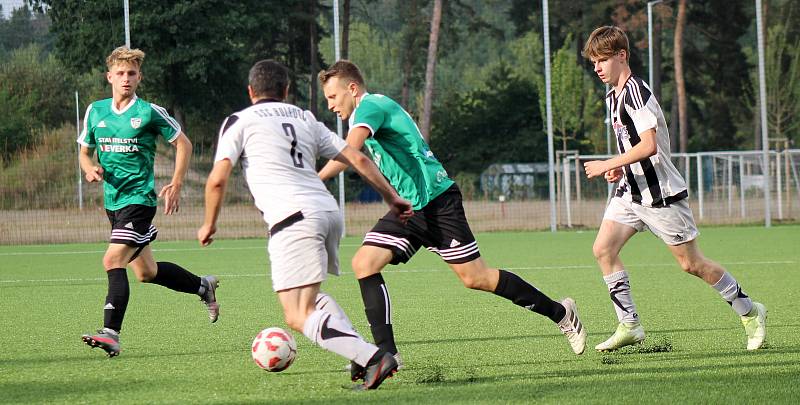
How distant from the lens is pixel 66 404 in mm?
5539

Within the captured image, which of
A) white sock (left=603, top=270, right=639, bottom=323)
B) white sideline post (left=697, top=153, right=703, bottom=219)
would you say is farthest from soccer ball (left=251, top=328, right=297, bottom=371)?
white sideline post (left=697, top=153, right=703, bottom=219)

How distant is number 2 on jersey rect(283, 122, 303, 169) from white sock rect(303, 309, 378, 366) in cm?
75

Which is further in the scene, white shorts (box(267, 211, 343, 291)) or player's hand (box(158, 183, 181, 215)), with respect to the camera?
player's hand (box(158, 183, 181, 215))

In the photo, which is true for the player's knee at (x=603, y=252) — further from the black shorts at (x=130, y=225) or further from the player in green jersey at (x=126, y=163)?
the black shorts at (x=130, y=225)

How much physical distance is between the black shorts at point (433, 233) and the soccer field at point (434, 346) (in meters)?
0.66

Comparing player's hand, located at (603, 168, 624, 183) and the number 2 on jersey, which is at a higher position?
the number 2 on jersey

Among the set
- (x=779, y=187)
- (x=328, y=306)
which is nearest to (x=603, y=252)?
(x=328, y=306)

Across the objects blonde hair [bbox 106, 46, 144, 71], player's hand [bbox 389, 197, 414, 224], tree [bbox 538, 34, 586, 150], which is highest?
tree [bbox 538, 34, 586, 150]

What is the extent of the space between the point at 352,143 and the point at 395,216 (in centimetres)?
48

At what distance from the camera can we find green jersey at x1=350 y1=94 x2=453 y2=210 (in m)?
6.53

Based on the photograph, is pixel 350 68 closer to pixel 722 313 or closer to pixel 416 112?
pixel 722 313

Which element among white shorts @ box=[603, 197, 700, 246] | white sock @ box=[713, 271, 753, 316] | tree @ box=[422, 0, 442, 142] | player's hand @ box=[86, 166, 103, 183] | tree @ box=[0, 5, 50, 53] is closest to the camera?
white shorts @ box=[603, 197, 700, 246]

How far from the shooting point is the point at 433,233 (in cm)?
661

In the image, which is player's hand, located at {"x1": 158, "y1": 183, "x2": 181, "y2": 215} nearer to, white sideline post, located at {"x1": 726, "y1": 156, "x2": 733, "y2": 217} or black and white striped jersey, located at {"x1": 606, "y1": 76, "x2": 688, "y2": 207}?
black and white striped jersey, located at {"x1": 606, "y1": 76, "x2": 688, "y2": 207}
